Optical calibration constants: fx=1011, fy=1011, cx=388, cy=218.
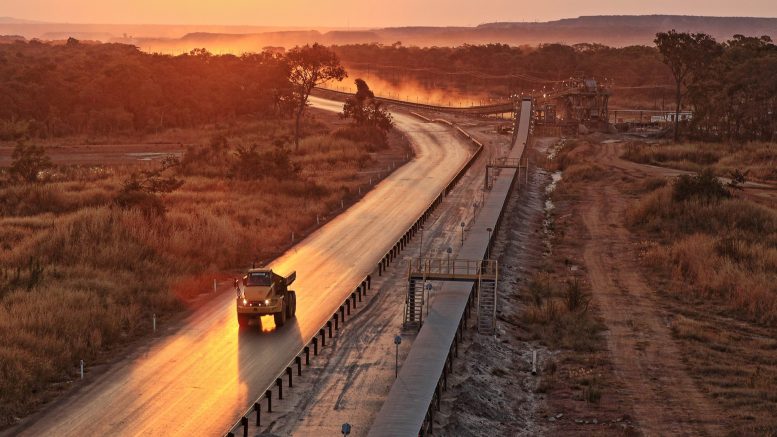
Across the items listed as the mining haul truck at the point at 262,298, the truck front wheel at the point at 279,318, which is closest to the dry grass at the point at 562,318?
the truck front wheel at the point at 279,318

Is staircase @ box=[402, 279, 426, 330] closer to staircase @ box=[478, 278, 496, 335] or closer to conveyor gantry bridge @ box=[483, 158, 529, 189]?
staircase @ box=[478, 278, 496, 335]

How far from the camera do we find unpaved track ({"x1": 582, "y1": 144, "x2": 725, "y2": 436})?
98.2ft

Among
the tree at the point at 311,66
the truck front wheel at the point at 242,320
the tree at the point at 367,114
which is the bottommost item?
the truck front wheel at the point at 242,320

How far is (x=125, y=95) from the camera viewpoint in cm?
13238

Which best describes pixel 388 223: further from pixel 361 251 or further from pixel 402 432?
pixel 402 432

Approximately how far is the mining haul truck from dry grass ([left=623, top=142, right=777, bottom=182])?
2399 inches

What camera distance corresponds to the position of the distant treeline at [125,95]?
12206 cm

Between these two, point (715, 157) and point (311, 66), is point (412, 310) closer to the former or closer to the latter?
point (715, 157)

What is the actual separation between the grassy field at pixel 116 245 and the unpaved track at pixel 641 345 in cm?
1725

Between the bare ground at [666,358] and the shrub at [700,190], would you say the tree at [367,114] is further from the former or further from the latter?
the bare ground at [666,358]

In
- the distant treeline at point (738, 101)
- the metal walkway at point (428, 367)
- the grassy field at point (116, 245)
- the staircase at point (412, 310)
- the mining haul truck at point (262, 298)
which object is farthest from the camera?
the distant treeline at point (738, 101)

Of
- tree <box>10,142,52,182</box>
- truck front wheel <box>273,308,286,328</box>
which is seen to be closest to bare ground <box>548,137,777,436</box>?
truck front wheel <box>273,308,286,328</box>

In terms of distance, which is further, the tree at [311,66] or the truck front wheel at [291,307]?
the tree at [311,66]

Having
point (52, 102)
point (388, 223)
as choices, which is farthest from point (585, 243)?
point (52, 102)
